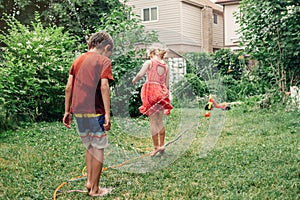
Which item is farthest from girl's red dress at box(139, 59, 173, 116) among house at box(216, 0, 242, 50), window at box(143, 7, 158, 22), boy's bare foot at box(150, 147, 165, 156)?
house at box(216, 0, 242, 50)

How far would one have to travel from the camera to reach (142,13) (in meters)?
14.2

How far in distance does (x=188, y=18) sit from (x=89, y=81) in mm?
14105

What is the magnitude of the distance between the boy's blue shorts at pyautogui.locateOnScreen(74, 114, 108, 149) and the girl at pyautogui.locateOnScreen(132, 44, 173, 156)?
1301 millimetres

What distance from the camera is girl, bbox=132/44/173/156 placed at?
452cm

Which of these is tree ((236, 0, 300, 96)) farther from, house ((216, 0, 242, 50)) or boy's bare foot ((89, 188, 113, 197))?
house ((216, 0, 242, 50))

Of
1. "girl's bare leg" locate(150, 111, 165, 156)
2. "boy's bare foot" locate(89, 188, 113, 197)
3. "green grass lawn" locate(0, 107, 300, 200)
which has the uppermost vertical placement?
"girl's bare leg" locate(150, 111, 165, 156)

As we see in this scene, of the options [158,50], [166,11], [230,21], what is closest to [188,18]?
[230,21]

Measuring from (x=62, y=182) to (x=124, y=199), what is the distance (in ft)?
2.56

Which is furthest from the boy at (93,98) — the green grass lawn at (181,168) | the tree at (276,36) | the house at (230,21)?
the house at (230,21)

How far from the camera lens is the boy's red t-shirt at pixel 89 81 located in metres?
3.15

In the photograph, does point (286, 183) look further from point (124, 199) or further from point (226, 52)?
point (226, 52)

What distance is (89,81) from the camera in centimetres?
318

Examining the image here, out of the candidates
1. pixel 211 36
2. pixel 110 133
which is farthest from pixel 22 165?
pixel 211 36

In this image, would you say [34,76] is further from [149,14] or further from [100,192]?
[149,14]
